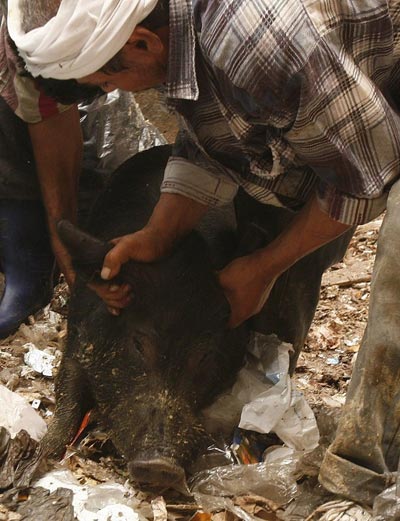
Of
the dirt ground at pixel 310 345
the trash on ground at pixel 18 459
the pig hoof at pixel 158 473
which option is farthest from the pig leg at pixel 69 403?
the pig hoof at pixel 158 473

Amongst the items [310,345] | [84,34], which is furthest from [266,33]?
[310,345]

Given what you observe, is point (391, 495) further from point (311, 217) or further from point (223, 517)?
point (311, 217)

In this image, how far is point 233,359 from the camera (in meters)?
3.86

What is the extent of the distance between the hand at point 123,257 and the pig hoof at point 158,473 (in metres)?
0.66

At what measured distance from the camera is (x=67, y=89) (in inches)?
133

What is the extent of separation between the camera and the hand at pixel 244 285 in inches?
145

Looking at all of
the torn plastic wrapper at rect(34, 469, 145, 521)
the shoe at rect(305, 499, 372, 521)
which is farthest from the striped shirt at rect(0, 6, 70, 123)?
the shoe at rect(305, 499, 372, 521)

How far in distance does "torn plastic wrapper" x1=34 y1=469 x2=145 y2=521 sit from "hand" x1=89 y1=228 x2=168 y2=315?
65 centimetres

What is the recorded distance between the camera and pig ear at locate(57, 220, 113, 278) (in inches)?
139

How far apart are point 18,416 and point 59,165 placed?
1289 mm

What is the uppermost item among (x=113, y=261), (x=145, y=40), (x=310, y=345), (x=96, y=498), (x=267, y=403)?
(x=145, y=40)

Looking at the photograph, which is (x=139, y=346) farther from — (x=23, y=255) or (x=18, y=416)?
(x=23, y=255)

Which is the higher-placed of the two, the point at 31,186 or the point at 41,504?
the point at 31,186

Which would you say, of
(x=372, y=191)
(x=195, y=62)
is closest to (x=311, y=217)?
(x=372, y=191)
